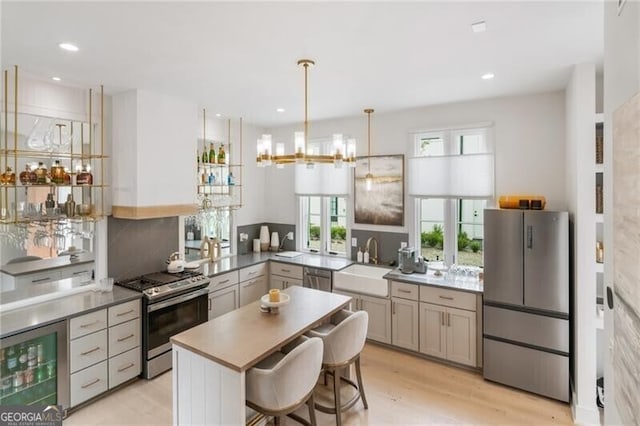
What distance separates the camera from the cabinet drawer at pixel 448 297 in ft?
11.0

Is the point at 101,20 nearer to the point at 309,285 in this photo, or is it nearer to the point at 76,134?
the point at 76,134

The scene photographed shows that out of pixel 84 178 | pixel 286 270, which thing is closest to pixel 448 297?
pixel 286 270

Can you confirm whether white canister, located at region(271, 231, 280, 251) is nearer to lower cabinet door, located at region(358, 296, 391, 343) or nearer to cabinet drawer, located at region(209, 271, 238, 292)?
cabinet drawer, located at region(209, 271, 238, 292)

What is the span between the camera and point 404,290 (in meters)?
3.70

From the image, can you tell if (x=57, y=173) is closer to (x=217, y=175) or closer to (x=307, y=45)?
(x=217, y=175)

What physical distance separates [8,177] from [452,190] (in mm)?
4312

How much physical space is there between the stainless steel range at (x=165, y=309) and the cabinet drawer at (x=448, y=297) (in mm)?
2435

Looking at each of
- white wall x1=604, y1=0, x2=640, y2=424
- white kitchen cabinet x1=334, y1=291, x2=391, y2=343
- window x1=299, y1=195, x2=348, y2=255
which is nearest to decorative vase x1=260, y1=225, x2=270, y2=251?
window x1=299, y1=195, x2=348, y2=255

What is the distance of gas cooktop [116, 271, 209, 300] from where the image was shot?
10.8 feet

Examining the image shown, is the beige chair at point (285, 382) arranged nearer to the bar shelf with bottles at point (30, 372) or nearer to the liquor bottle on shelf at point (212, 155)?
the bar shelf with bottles at point (30, 372)

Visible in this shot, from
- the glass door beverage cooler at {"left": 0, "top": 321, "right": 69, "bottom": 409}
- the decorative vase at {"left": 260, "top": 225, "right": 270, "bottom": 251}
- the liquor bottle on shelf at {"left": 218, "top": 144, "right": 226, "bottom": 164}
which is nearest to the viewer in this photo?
the glass door beverage cooler at {"left": 0, "top": 321, "right": 69, "bottom": 409}

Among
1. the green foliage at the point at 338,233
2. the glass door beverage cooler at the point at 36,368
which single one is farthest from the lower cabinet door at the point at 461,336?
the glass door beverage cooler at the point at 36,368

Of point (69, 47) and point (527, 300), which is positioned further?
point (527, 300)

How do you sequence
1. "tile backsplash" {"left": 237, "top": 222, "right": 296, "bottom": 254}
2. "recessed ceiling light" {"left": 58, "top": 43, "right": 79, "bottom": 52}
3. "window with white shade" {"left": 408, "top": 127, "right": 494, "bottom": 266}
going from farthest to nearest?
"tile backsplash" {"left": 237, "top": 222, "right": 296, "bottom": 254}, "window with white shade" {"left": 408, "top": 127, "right": 494, "bottom": 266}, "recessed ceiling light" {"left": 58, "top": 43, "right": 79, "bottom": 52}
